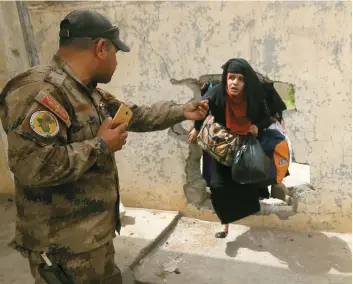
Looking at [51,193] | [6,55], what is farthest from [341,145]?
[6,55]

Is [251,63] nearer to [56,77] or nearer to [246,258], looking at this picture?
[246,258]

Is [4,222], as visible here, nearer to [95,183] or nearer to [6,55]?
[6,55]

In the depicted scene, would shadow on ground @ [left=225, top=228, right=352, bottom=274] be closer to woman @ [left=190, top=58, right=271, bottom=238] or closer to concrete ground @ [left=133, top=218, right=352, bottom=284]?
concrete ground @ [left=133, top=218, right=352, bottom=284]

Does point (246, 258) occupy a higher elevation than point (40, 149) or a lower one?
lower

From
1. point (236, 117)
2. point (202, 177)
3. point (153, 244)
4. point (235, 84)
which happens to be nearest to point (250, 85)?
point (235, 84)

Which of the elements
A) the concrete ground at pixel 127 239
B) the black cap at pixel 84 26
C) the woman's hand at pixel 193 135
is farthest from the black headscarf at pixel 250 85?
the concrete ground at pixel 127 239

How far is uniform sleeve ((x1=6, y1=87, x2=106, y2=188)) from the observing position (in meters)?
1.62

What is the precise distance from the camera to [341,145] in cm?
334

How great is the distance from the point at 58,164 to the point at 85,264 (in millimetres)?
665

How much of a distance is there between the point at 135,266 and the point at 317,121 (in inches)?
82.4

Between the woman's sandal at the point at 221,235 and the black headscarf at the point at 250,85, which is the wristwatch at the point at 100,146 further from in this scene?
the woman's sandal at the point at 221,235

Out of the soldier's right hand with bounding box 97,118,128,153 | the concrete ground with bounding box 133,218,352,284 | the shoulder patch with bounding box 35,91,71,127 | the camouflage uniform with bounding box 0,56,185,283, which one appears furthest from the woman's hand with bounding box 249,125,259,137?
the shoulder patch with bounding box 35,91,71,127

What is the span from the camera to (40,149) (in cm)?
162

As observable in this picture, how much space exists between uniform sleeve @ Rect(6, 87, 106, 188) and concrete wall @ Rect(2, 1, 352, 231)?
6.74 feet
